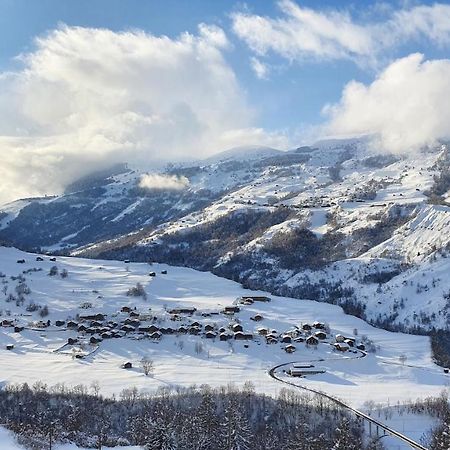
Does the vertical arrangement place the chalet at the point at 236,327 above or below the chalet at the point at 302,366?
above

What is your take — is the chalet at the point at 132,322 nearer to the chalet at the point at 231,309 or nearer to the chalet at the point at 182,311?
the chalet at the point at 182,311

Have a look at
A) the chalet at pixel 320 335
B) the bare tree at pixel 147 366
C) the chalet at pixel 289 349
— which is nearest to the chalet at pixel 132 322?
the bare tree at pixel 147 366

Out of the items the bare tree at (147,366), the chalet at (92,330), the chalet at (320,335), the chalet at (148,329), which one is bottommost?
the bare tree at (147,366)

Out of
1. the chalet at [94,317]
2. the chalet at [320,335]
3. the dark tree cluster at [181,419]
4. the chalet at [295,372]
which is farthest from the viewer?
the chalet at [94,317]

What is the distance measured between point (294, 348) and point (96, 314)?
47787 mm

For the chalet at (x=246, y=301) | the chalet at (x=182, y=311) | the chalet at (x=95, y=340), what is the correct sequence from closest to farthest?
the chalet at (x=95, y=340) < the chalet at (x=182, y=311) < the chalet at (x=246, y=301)

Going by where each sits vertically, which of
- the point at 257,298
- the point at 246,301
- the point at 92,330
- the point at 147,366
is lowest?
the point at 147,366

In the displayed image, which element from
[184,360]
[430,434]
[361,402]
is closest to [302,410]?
[361,402]

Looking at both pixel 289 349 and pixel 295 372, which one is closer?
pixel 295 372

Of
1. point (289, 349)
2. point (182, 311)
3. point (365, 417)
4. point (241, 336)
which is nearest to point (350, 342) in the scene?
point (289, 349)

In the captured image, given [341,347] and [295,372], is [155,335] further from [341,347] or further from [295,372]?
[341,347]

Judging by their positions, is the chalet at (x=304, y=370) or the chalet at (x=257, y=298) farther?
the chalet at (x=257, y=298)

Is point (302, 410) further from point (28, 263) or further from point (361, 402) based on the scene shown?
point (28, 263)

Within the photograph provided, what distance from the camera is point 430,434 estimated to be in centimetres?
7819
